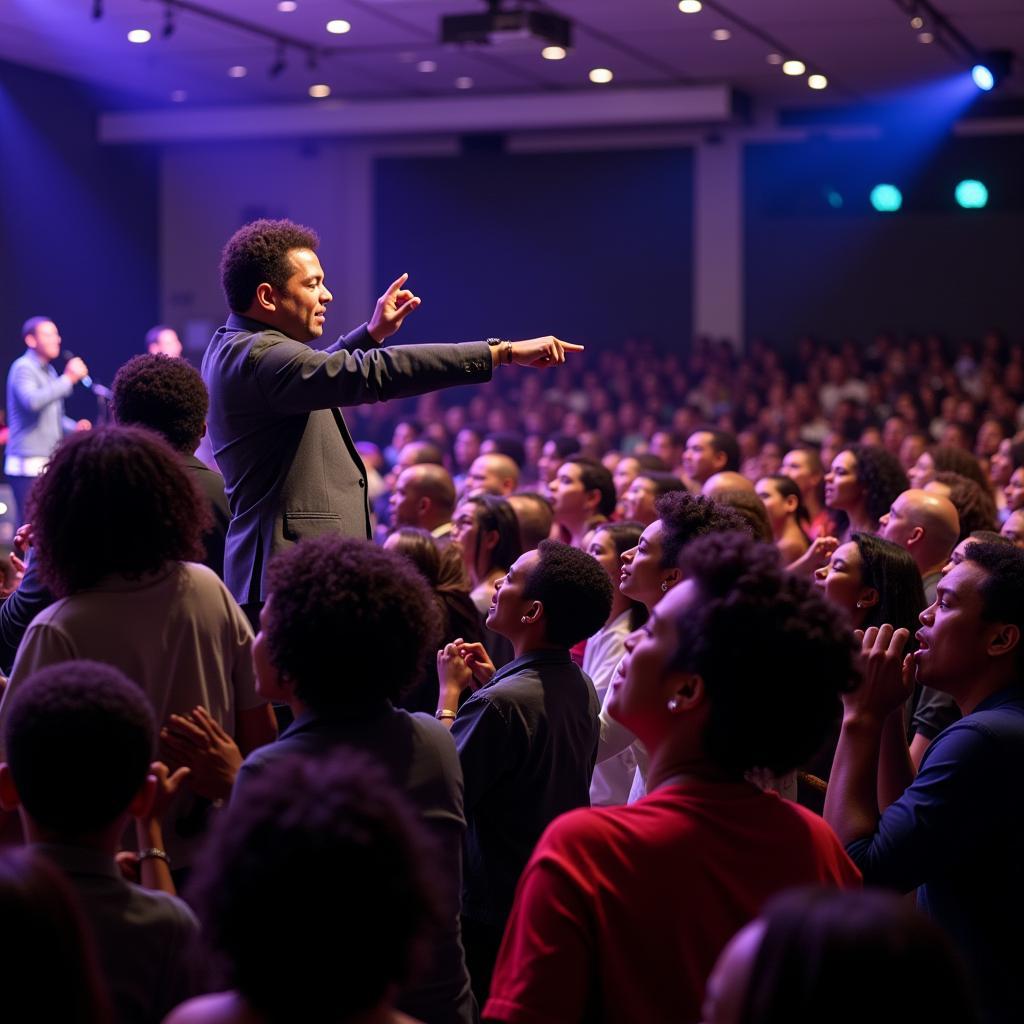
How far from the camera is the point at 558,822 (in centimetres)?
152

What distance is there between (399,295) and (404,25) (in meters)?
7.54

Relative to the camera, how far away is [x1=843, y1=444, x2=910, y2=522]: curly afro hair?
5312 mm

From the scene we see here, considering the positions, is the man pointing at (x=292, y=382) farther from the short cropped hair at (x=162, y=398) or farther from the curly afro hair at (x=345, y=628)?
the curly afro hair at (x=345, y=628)

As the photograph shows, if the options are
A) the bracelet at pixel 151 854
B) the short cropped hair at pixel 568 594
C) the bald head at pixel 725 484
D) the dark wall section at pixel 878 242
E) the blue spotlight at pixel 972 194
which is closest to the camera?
the bracelet at pixel 151 854

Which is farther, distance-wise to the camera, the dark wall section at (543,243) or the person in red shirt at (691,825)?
the dark wall section at (543,243)

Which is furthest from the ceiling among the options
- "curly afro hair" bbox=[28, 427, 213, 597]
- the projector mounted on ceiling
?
"curly afro hair" bbox=[28, 427, 213, 597]

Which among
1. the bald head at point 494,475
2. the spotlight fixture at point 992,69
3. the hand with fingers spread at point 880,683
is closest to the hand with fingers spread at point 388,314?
the hand with fingers spread at point 880,683

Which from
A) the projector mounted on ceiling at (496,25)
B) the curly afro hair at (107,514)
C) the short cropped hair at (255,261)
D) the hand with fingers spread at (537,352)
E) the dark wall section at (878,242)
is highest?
the projector mounted on ceiling at (496,25)

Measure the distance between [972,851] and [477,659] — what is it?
1133 mm

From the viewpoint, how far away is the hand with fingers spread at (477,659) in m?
2.86

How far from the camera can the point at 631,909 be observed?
1.50m

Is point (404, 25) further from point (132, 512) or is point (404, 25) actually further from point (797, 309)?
point (132, 512)

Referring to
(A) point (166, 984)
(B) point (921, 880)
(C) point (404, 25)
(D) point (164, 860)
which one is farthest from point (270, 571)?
(C) point (404, 25)

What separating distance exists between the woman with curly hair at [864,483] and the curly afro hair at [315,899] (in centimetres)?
429
